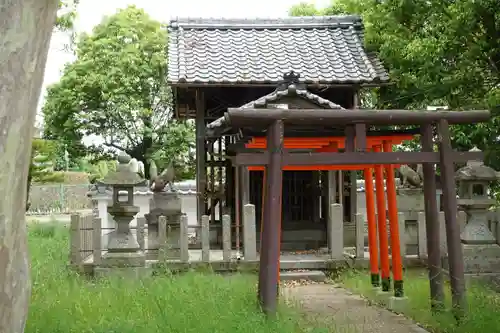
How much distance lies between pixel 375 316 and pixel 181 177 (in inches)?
921

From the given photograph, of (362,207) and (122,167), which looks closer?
(122,167)

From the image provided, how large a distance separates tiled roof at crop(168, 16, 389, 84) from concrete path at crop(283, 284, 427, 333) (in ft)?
18.3

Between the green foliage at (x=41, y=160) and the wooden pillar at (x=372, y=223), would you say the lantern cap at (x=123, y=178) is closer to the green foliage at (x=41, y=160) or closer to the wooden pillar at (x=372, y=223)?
the wooden pillar at (x=372, y=223)

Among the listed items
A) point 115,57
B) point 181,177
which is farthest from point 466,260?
point 115,57

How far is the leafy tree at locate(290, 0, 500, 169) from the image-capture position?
11141mm

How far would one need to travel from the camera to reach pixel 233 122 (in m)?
6.87

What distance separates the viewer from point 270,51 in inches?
612

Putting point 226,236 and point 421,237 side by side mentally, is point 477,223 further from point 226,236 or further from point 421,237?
point 226,236

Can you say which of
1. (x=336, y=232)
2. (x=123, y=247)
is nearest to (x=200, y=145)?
(x=123, y=247)

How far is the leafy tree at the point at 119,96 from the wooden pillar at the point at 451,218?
911 inches

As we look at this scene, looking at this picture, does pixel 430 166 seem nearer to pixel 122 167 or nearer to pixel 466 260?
pixel 466 260

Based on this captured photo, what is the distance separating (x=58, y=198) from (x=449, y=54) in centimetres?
2534

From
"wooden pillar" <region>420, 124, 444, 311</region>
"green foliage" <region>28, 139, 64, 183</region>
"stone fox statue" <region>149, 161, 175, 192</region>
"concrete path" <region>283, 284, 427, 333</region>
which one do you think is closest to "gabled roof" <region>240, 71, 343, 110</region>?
"concrete path" <region>283, 284, 427, 333</region>

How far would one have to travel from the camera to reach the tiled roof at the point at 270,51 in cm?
1412
